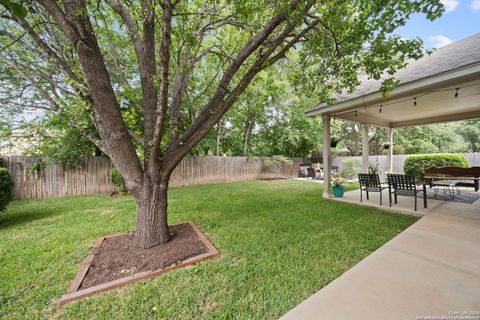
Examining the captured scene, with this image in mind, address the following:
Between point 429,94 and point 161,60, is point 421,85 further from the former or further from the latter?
point 161,60

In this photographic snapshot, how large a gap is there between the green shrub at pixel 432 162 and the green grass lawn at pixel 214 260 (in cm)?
852

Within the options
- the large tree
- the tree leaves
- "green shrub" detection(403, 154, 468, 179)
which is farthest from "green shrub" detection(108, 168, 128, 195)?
"green shrub" detection(403, 154, 468, 179)

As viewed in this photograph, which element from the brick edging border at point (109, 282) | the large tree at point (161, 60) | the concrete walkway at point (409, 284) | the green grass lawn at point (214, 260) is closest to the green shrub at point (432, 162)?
the green grass lawn at point (214, 260)

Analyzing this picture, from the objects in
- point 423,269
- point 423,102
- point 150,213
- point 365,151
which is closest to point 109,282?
point 150,213

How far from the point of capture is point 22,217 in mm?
4402

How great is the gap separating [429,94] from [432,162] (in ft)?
26.1

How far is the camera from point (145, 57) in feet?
9.91

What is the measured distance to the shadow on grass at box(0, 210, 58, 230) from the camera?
4.02 meters

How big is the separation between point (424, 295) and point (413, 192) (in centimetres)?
387

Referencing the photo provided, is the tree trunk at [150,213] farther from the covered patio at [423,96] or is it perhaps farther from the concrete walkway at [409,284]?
the covered patio at [423,96]

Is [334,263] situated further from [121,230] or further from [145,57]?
[145,57]

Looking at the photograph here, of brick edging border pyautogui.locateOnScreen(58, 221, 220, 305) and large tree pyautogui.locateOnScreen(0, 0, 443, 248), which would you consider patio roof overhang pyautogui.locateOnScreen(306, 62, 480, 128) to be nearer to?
large tree pyautogui.locateOnScreen(0, 0, 443, 248)

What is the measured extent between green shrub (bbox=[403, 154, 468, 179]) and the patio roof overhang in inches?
127

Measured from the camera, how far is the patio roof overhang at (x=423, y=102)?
12.6 ft
